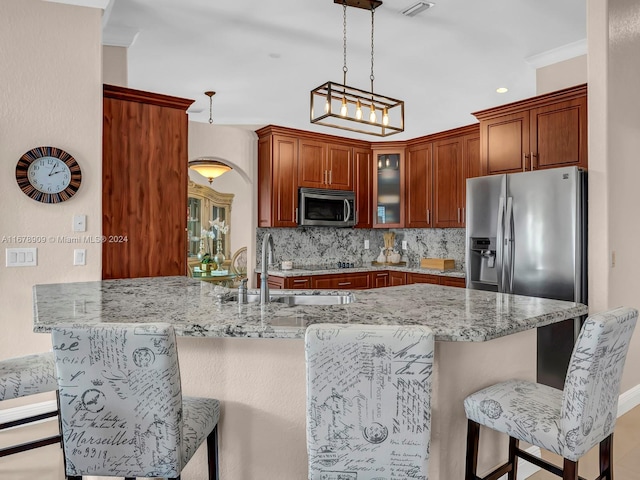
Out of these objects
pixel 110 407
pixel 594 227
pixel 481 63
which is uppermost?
pixel 481 63

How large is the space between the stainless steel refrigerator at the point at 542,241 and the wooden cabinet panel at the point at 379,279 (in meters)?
1.82

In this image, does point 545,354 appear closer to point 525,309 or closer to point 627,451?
point 627,451

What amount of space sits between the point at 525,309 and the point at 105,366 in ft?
5.04

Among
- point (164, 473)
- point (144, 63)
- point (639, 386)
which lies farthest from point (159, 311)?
point (639, 386)

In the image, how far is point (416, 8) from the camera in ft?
9.75

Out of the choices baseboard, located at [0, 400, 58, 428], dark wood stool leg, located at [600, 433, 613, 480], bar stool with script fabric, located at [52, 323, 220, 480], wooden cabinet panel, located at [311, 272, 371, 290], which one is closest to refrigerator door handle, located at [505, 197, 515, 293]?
dark wood stool leg, located at [600, 433, 613, 480]

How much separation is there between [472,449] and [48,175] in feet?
9.44

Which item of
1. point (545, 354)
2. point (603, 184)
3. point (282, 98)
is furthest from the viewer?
point (282, 98)

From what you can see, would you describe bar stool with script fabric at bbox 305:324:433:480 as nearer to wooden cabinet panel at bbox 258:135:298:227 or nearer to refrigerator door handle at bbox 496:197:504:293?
refrigerator door handle at bbox 496:197:504:293

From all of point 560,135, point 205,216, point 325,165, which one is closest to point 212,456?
point 560,135

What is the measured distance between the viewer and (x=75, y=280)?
294 centimetres

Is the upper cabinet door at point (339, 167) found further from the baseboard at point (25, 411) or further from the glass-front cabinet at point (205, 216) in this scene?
the baseboard at point (25, 411)

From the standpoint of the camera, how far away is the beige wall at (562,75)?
12.0ft

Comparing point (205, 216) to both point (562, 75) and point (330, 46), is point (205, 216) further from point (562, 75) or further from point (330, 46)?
point (562, 75)
